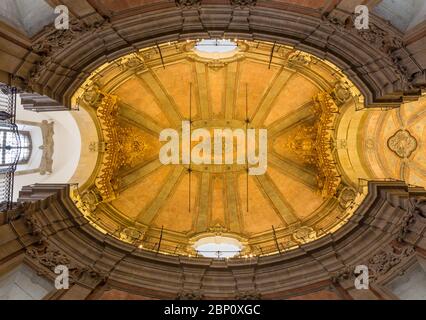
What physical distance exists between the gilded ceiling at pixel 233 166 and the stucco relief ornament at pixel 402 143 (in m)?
0.05

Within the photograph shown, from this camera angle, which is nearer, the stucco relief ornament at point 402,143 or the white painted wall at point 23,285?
the white painted wall at point 23,285

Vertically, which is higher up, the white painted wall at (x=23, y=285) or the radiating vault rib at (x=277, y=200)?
the radiating vault rib at (x=277, y=200)

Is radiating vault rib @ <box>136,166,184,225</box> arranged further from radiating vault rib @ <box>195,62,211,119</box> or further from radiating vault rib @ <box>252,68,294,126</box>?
radiating vault rib @ <box>252,68,294,126</box>

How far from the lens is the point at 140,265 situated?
1435 centimetres

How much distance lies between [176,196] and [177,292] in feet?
27.3

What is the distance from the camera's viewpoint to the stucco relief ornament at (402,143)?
65.9 feet

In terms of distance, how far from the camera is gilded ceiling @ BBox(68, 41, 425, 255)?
710 inches

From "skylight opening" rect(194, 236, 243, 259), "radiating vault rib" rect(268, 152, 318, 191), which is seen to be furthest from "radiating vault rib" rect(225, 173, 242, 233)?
"radiating vault rib" rect(268, 152, 318, 191)

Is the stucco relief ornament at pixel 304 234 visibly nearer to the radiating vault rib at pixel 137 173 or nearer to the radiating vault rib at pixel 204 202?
the radiating vault rib at pixel 204 202

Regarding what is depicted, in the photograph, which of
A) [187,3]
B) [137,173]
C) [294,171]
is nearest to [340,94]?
[294,171]

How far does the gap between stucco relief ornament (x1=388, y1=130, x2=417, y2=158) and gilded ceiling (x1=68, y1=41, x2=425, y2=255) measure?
1.8 inches

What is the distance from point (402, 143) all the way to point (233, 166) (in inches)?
270

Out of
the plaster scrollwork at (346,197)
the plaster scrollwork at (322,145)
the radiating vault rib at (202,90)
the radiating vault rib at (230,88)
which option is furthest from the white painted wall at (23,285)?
the radiating vault rib at (230,88)

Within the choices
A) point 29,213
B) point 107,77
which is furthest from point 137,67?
point 29,213
